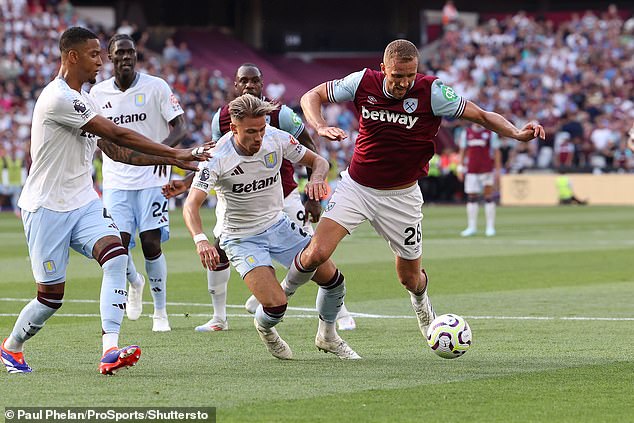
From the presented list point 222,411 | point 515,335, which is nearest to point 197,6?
point 515,335

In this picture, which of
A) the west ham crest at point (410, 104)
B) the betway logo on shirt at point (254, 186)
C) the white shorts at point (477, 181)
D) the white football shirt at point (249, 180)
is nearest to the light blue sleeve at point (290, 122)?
the white football shirt at point (249, 180)

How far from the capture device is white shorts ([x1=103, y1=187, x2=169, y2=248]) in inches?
461

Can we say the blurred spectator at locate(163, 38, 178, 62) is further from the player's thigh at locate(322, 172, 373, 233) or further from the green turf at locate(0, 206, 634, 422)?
the player's thigh at locate(322, 172, 373, 233)

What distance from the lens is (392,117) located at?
374 inches

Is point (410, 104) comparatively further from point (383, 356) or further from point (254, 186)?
point (383, 356)

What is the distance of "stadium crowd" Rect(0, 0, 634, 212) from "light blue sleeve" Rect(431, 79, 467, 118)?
26.5 meters

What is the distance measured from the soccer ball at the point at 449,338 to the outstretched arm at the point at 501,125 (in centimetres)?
134

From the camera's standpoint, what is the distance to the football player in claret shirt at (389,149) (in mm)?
9320

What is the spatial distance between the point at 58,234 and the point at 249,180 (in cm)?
159

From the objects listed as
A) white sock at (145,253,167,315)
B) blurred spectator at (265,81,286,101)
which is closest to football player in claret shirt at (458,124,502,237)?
white sock at (145,253,167,315)

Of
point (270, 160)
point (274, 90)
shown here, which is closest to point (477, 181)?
point (270, 160)

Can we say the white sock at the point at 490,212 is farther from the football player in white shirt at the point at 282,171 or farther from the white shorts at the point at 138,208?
the white shorts at the point at 138,208

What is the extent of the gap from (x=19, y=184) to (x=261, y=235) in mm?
26903

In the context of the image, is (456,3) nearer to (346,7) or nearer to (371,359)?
(346,7)
